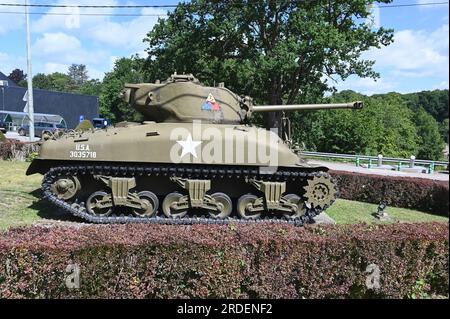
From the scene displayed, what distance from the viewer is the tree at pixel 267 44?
2394cm

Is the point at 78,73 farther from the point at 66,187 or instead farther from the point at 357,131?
the point at 66,187

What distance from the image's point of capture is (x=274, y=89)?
86.1 ft

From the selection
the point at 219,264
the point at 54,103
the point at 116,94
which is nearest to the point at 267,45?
the point at 219,264

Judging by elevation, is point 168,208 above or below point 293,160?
below

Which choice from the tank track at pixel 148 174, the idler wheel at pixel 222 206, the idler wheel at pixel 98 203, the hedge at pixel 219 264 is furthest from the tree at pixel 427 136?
the hedge at pixel 219 264

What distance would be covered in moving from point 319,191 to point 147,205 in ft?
11.9

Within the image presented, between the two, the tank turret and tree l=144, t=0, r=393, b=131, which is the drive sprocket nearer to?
the tank turret

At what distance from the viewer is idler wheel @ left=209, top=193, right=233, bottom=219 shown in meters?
9.93

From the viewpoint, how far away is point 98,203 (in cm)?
963

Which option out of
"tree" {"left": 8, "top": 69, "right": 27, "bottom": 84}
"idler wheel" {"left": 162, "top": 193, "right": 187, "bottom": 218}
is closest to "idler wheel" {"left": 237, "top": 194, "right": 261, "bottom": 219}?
"idler wheel" {"left": 162, "top": 193, "right": 187, "bottom": 218}
